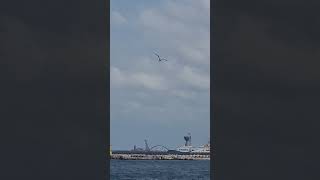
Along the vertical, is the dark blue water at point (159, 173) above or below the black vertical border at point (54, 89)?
below

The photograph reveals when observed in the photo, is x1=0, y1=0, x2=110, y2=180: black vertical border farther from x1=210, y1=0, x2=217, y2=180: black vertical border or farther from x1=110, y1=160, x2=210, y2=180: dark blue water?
x1=110, y1=160, x2=210, y2=180: dark blue water

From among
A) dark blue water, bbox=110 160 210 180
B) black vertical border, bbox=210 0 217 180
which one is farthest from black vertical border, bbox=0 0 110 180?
dark blue water, bbox=110 160 210 180

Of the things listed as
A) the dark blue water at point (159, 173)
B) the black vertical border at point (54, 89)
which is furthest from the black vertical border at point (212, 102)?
the dark blue water at point (159, 173)

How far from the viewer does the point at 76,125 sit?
7973 millimetres

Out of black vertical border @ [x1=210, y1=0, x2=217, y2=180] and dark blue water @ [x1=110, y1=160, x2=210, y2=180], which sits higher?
black vertical border @ [x1=210, y1=0, x2=217, y2=180]

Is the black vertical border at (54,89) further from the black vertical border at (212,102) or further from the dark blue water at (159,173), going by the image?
the dark blue water at (159,173)

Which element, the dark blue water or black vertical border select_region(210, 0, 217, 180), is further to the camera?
the dark blue water

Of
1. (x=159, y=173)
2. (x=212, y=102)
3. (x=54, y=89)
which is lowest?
(x=159, y=173)

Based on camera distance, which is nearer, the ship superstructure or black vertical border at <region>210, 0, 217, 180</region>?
black vertical border at <region>210, 0, 217, 180</region>

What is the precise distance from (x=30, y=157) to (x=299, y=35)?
9.87ft

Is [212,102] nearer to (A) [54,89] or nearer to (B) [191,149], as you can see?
(A) [54,89]

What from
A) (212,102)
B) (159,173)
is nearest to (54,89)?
(212,102)

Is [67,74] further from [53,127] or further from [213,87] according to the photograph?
[213,87]

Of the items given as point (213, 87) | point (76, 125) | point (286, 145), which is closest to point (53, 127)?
point (76, 125)
